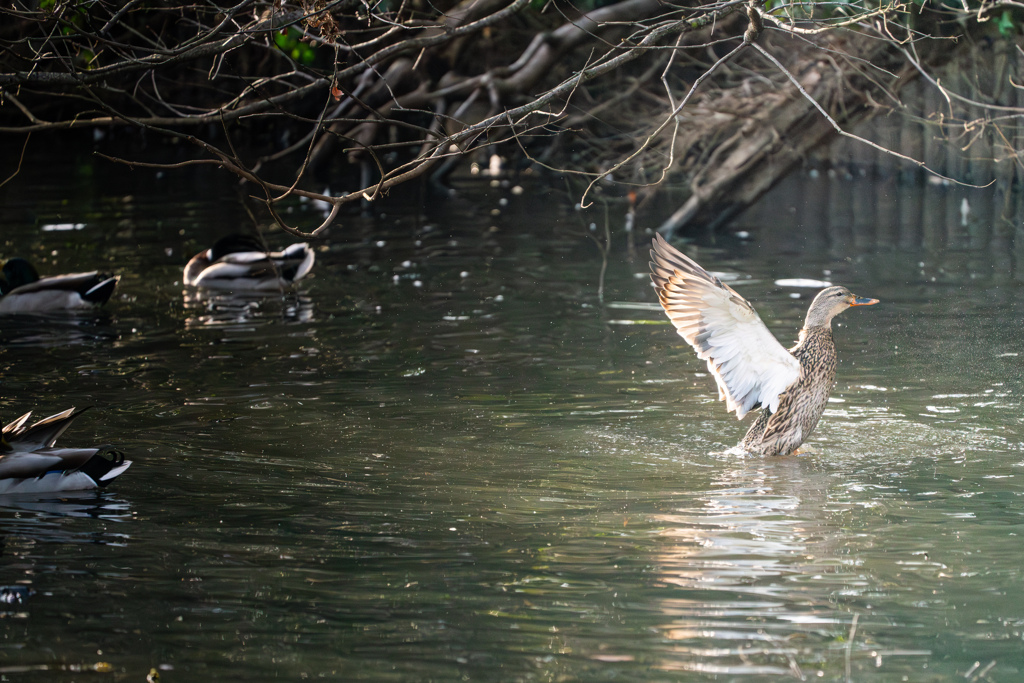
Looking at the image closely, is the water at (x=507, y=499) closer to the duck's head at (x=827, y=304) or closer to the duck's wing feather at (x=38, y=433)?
the duck's wing feather at (x=38, y=433)

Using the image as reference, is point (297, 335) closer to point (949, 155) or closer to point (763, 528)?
point (763, 528)

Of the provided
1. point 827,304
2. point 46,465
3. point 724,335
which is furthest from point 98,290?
point 827,304

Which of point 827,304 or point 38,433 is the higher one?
point 827,304

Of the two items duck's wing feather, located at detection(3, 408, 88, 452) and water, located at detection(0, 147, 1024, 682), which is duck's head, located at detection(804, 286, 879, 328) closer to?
water, located at detection(0, 147, 1024, 682)

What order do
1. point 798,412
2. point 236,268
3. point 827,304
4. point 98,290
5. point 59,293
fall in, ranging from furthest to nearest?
point 236,268 < point 59,293 < point 98,290 < point 827,304 < point 798,412

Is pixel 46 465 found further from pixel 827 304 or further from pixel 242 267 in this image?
pixel 242 267

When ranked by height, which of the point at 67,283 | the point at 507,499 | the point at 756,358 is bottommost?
the point at 507,499

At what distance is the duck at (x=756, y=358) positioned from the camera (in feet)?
21.0

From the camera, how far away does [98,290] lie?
1071 centimetres

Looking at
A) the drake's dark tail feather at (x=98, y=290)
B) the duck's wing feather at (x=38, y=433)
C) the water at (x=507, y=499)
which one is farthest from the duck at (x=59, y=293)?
the duck's wing feather at (x=38, y=433)

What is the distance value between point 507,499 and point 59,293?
6.71 m

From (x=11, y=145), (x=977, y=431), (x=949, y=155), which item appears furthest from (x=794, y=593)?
(x=11, y=145)

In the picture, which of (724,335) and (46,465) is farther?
(724,335)

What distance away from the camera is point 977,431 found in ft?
21.8
